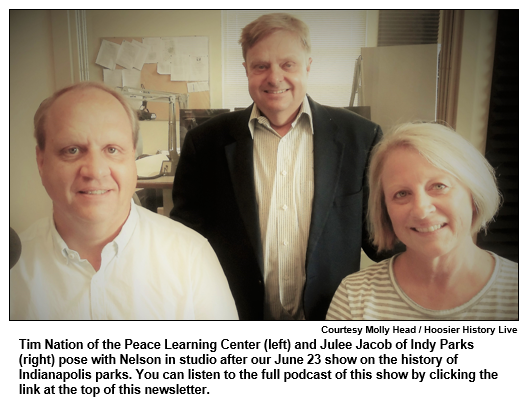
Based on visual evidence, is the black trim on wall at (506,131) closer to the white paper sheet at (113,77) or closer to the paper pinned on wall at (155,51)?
the paper pinned on wall at (155,51)

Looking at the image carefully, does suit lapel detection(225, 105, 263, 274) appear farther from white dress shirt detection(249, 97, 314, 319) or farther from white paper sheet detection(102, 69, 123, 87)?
white paper sheet detection(102, 69, 123, 87)

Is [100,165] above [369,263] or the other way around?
above

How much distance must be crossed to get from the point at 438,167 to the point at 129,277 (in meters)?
0.93

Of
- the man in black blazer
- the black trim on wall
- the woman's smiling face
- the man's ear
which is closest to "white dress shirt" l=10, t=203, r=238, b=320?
the man in black blazer

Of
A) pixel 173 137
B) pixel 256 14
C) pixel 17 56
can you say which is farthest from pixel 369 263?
pixel 17 56

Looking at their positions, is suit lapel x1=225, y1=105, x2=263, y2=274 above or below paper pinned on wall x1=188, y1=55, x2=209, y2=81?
below

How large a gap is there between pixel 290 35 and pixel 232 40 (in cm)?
17

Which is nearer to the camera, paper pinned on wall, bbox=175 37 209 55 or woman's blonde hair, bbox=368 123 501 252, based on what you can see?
woman's blonde hair, bbox=368 123 501 252

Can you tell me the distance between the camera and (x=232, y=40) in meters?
1.20

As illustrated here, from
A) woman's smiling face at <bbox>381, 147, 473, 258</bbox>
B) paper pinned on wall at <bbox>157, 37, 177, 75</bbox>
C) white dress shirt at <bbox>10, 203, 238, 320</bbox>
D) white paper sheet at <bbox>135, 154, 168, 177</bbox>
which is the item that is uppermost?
paper pinned on wall at <bbox>157, 37, 177, 75</bbox>

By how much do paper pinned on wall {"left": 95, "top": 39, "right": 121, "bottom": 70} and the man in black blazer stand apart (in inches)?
12.8

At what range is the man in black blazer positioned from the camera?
3.81 feet
